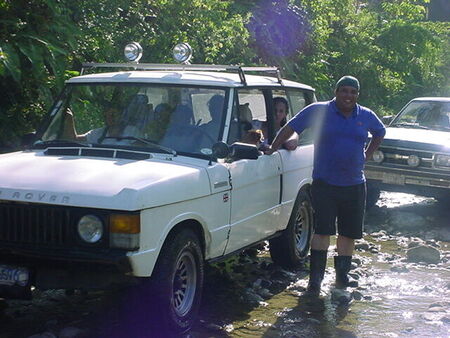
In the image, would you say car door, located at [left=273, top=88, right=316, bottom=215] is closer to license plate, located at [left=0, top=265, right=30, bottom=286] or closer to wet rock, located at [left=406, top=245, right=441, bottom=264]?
wet rock, located at [left=406, top=245, right=441, bottom=264]

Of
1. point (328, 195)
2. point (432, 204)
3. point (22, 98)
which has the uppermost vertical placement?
point (22, 98)

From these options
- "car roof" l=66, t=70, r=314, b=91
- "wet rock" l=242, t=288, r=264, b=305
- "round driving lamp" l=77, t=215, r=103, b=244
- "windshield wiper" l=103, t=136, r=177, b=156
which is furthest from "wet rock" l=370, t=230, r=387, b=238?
"round driving lamp" l=77, t=215, r=103, b=244

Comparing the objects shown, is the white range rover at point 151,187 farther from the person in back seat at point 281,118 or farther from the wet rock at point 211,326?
the wet rock at point 211,326

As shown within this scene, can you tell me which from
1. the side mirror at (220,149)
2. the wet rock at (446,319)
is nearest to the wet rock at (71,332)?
the side mirror at (220,149)

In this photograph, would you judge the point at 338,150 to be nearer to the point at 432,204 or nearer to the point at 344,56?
the point at 432,204

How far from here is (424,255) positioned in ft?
28.6

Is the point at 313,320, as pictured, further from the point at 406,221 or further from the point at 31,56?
the point at 406,221

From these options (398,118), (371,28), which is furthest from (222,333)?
(371,28)

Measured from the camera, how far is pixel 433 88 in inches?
871

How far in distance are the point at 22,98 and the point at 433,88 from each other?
15.7m

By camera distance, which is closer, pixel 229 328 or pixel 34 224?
pixel 34 224

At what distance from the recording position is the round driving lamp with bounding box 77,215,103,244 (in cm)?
511

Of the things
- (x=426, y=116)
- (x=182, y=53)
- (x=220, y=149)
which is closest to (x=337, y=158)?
(x=220, y=149)

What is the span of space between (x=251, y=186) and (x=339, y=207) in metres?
1.01
